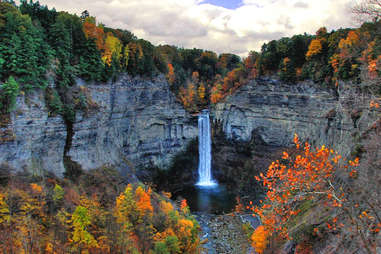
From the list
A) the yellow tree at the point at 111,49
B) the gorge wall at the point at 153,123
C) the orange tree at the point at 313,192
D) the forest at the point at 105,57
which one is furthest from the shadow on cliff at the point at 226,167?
the orange tree at the point at 313,192

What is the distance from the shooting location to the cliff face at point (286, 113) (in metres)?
29.5

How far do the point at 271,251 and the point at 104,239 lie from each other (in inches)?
459

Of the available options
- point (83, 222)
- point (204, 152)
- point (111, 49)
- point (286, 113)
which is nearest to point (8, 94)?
point (83, 222)

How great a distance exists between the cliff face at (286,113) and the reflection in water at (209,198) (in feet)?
31.8

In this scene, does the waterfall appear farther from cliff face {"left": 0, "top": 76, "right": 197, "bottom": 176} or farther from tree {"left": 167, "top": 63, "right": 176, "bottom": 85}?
tree {"left": 167, "top": 63, "right": 176, "bottom": 85}

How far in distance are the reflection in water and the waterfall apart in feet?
7.92

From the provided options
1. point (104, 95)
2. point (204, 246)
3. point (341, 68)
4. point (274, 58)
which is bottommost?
point (204, 246)

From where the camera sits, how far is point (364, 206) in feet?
35.9

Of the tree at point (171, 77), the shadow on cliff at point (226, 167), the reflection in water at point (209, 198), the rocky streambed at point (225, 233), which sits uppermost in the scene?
the tree at point (171, 77)

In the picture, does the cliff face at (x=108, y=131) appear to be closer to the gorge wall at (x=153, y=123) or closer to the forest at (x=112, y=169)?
the gorge wall at (x=153, y=123)

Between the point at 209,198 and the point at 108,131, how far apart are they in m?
18.4

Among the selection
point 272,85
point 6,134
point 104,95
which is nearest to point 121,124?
point 104,95

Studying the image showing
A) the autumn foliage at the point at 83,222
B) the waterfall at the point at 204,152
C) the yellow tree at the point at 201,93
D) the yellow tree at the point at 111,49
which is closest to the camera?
the autumn foliage at the point at 83,222

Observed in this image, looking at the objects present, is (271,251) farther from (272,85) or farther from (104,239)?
(272,85)
